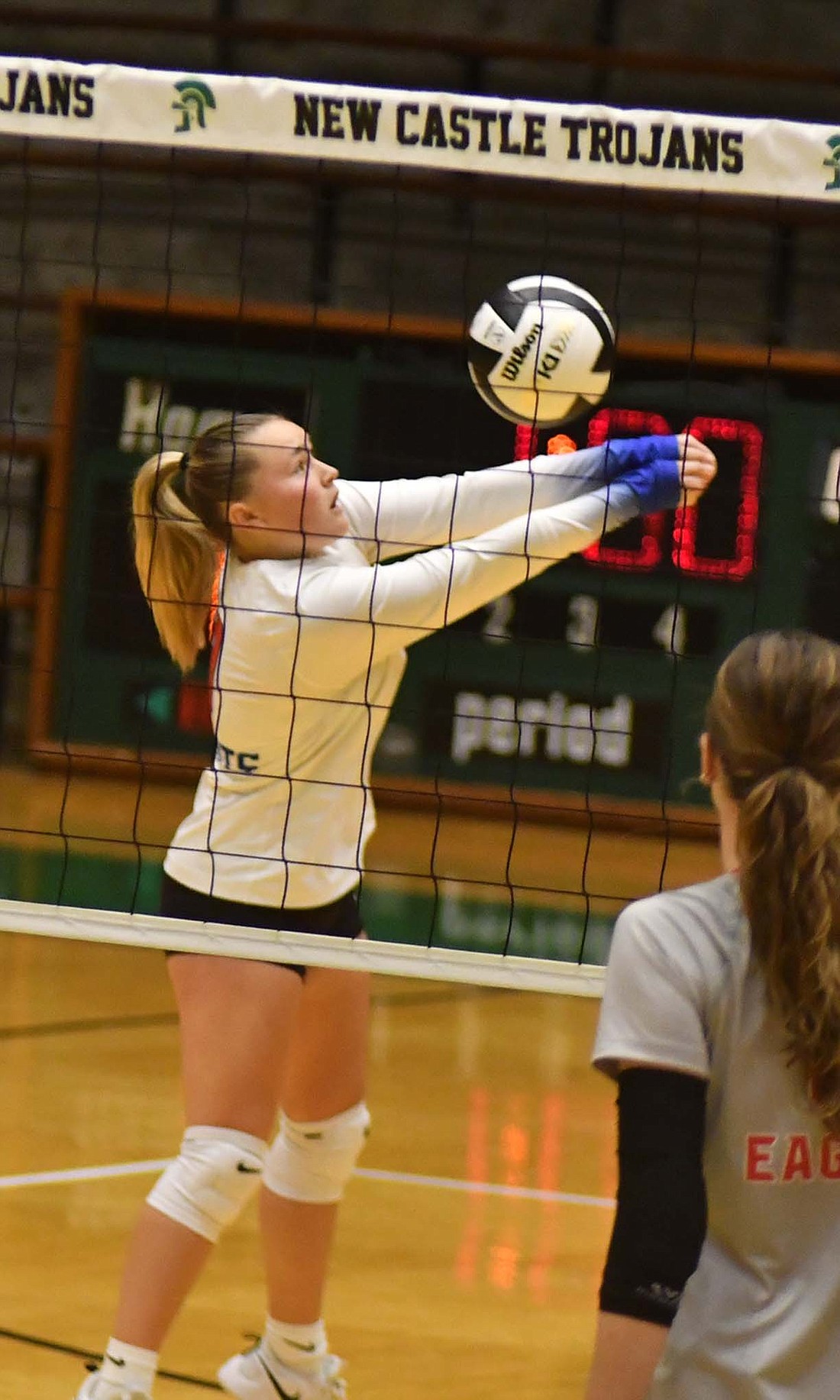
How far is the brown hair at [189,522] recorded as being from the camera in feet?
9.37

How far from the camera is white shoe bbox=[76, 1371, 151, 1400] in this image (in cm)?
256

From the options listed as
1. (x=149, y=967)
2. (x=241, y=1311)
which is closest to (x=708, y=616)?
(x=149, y=967)

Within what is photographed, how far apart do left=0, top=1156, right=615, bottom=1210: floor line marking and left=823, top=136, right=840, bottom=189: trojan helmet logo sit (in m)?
2.19

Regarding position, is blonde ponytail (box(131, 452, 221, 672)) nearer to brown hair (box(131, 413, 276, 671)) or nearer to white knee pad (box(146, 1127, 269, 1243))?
brown hair (box(131, 413, 276, 671))

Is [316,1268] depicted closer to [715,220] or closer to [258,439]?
[258,439]

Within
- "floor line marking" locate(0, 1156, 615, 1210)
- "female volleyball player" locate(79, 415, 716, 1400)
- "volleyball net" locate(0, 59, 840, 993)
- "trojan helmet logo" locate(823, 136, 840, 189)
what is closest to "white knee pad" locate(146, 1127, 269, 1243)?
"female volleyball player" locate(79, 415, 716, 1400)

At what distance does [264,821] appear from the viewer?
2.80m

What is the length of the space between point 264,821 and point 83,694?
6.44m

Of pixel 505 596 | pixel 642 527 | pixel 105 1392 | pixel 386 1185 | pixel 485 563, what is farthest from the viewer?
pixel 505 596

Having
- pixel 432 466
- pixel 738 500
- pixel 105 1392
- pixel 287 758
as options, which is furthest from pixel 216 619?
pixel 738 500

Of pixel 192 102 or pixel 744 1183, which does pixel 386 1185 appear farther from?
pixel 744 1183

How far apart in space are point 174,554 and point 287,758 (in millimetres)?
372

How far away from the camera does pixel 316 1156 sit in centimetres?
287

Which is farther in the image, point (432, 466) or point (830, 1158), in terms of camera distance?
point (432, 466)
